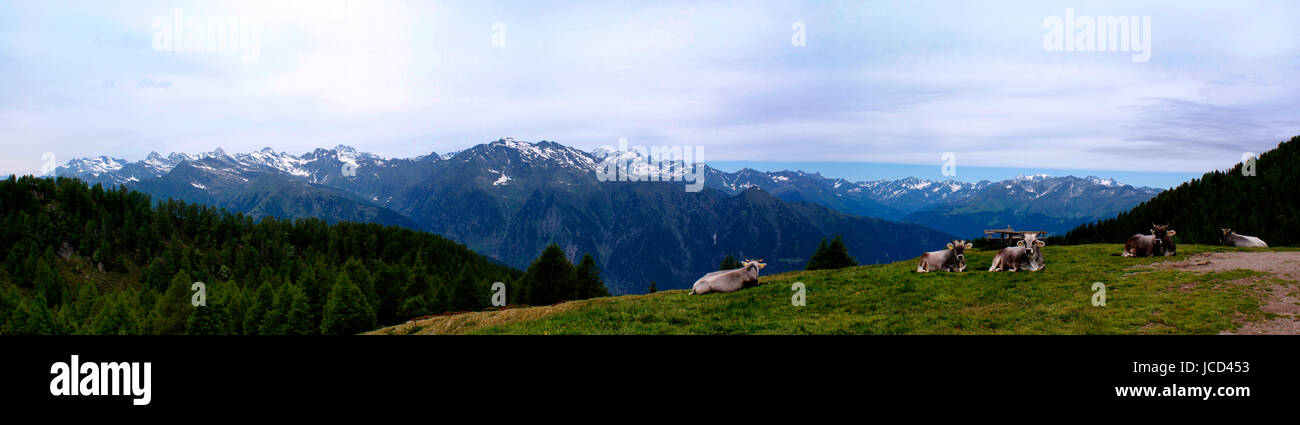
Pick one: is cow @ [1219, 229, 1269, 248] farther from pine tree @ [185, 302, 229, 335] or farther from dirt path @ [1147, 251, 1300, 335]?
pine tree @ [185, 302, 229, 335]

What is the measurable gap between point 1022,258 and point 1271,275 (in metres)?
9.21

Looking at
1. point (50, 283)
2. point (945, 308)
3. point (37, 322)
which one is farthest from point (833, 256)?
point (50, 283)

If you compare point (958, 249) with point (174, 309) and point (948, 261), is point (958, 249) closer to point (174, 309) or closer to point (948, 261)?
point (948, 261)

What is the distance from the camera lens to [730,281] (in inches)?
1228

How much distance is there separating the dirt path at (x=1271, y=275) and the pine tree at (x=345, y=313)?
89699 millimetres

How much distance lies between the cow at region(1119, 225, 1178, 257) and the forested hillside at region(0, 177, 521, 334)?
86.0m

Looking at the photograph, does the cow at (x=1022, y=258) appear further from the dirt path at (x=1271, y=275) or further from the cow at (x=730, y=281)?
the cow at (x=730, y=281)

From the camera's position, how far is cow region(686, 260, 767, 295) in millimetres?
30906

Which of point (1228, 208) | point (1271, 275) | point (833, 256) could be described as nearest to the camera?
point (1271, 275)

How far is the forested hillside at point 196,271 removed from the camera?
283 feet

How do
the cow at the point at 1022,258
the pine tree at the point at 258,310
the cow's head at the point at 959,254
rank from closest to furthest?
the cow at the point at 1022,258 → the cow's head at the point at 959,254 → the pine tree at the point at 258,310

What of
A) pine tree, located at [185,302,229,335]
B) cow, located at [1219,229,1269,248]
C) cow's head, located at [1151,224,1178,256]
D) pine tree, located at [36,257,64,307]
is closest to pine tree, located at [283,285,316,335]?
pine tree, located at [185,302,229,335]

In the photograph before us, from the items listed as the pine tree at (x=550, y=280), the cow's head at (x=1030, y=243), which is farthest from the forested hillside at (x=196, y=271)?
the cow's head at (x=1030, y=243)
